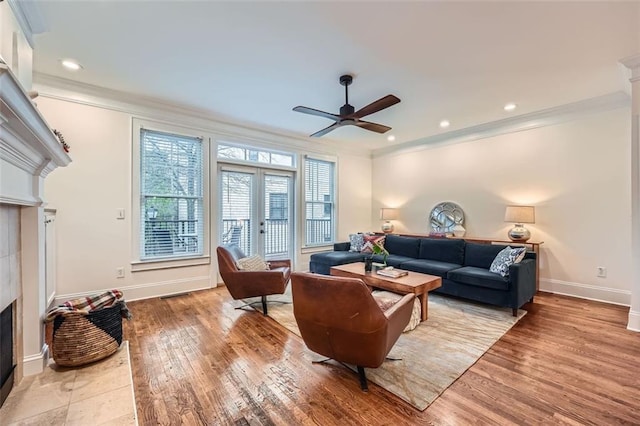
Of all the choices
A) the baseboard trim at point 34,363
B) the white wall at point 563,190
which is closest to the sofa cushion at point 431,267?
the white wall at point 563,190

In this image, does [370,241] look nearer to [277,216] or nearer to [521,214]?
[277,216]

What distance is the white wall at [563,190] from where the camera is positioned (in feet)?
12.1

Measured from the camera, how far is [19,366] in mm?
1971

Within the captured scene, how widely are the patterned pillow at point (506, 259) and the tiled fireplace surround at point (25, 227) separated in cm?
443

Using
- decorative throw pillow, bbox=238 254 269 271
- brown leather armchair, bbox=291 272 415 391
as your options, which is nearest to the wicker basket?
decorative throw pillow, bbox=238 254 269 271

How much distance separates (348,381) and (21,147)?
2.58 metres

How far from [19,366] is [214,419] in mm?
1536

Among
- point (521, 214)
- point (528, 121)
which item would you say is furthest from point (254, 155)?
point (528, 121)

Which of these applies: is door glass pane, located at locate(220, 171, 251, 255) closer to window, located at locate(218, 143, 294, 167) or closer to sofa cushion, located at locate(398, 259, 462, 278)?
window, located at locate(218, 143, 294, 167)

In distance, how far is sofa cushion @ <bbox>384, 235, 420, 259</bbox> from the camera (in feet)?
16.3

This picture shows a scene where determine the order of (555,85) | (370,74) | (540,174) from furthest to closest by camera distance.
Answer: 1. (540,174)
2. (555,85)
3. (370,74)

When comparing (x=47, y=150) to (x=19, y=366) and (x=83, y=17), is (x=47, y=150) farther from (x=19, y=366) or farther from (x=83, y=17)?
(x=19, y=366)

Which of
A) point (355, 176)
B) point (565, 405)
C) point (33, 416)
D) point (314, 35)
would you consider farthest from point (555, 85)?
point (33, 416)

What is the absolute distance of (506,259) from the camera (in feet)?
11.5
